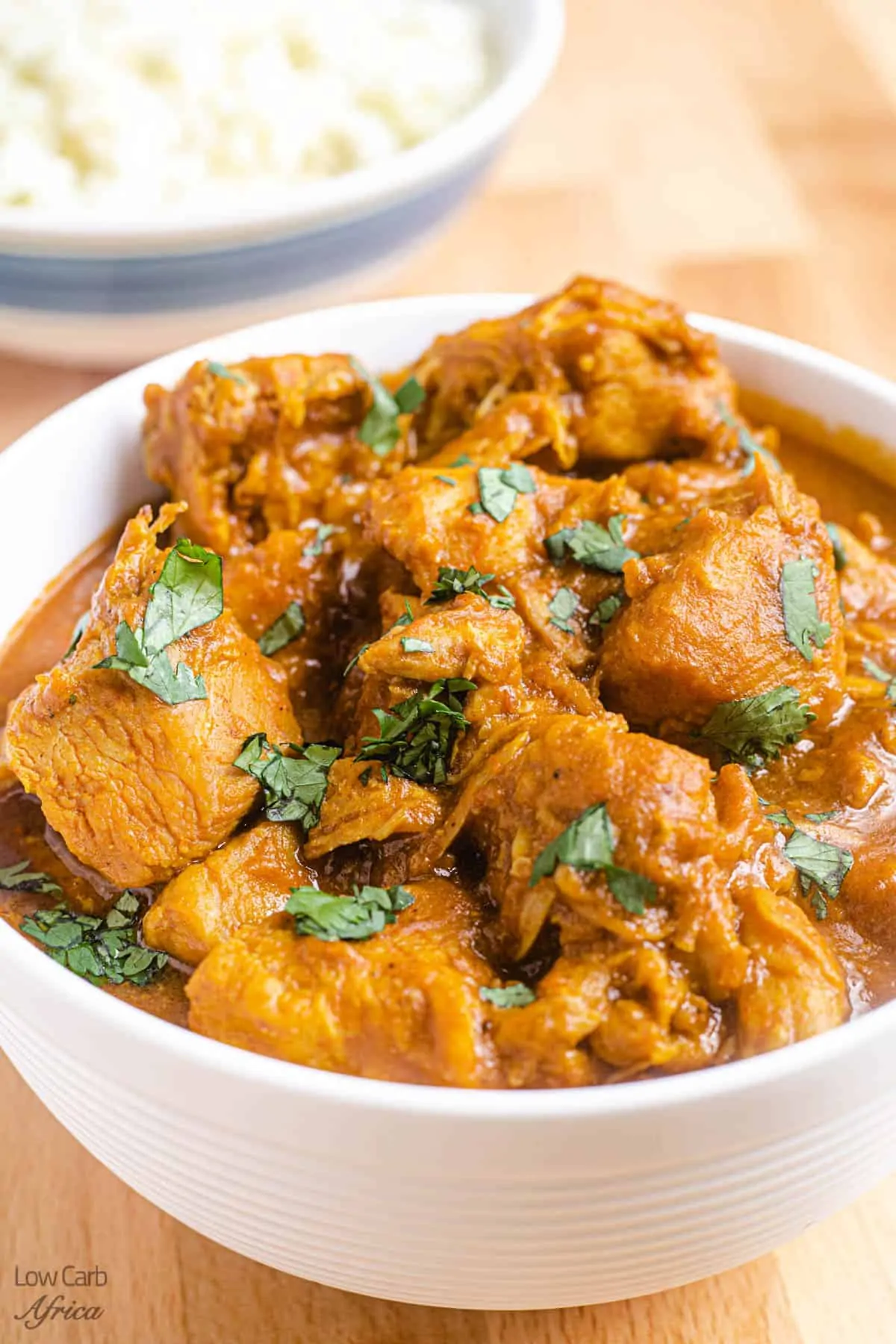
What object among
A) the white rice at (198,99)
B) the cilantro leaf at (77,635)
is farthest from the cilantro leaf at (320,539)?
the white rice at (198,99)

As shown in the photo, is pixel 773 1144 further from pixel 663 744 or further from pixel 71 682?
pixel 71 682

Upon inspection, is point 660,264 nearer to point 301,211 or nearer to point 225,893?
point 301,211

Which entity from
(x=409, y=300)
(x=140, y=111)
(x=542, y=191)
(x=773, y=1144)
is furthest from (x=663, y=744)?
(x=542, y=191)

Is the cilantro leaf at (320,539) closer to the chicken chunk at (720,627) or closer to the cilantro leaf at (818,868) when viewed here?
the chicken chunk at (720,627)

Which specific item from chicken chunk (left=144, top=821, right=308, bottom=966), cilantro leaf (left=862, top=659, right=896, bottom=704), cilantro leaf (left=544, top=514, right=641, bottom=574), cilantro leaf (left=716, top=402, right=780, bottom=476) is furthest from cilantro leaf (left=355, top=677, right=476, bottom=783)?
cilantro leaf (left=716, top=402, right=780, bottom=476)

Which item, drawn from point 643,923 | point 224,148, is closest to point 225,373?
point 643,923

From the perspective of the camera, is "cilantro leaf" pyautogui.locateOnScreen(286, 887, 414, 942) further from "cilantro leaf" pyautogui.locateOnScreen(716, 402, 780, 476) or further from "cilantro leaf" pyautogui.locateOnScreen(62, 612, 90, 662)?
"cilantro leaf" pyautogui.locateOnScreen(716, 402, 780, 476)

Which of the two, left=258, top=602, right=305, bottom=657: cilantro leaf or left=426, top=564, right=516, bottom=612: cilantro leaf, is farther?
left=258, top=602, right=305, bottom=657: cilantro leaf

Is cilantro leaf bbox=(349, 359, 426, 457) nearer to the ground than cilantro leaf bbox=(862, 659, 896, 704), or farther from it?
Result: farther from it
